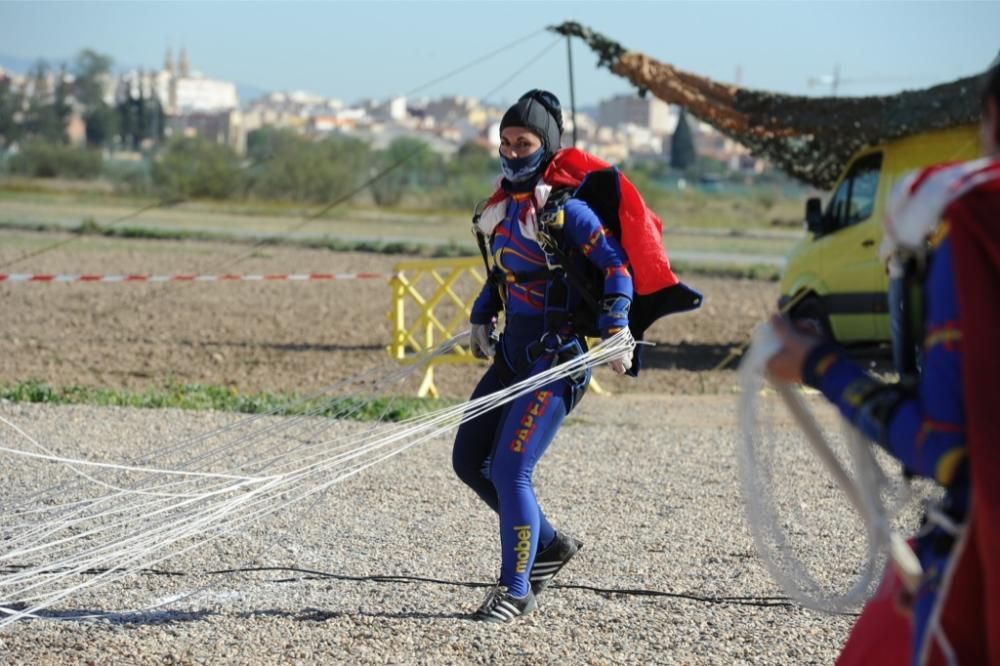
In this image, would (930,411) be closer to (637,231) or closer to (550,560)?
(637,231)

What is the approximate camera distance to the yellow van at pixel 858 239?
504 inches

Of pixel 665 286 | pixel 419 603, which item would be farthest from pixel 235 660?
pixel 665 286

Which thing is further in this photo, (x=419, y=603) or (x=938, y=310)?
(x=419, y=603)

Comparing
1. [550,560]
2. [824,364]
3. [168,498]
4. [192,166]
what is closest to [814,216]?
[550,560]

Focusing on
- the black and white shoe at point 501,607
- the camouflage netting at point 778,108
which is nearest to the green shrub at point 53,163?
the camouflage netting at point 778,108

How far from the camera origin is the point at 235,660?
4.49 metres

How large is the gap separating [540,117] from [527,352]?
0.88 m

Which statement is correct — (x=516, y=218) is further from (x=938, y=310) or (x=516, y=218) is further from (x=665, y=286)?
(x=938, y=310)

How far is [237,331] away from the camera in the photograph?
49.8 feet

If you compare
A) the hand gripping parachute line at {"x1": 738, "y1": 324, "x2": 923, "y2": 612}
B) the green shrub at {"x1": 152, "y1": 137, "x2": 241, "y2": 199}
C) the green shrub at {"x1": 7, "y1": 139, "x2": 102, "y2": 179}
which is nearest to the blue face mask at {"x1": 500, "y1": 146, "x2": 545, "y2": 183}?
the hand gripping parachute line at {"x1": 738, "y1": 324, "x2": 923, "y2": 612}

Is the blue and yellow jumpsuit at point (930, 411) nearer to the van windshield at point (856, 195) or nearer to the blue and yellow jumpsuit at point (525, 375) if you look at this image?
the blue and yellow jumpsuit at point (525, 375)

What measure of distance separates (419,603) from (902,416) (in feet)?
10.0

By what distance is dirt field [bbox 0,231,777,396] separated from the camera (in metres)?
12.3

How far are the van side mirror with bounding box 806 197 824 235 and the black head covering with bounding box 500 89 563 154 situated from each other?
8.69 meters
